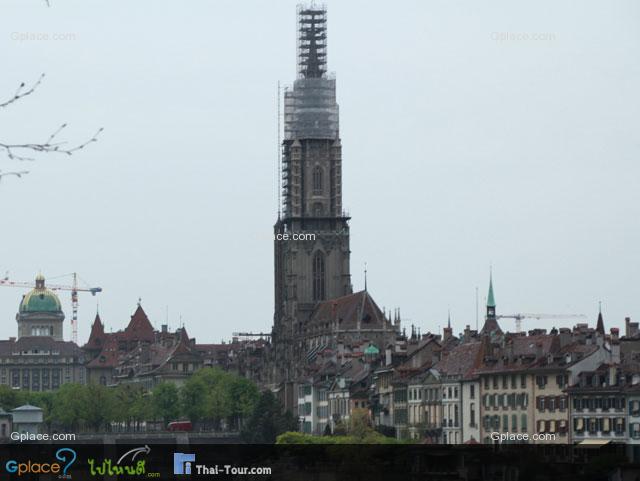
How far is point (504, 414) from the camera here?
531ft

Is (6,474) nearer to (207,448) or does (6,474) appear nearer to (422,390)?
(207,448)

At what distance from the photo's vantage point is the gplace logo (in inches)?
5148

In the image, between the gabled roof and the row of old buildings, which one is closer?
the row of old buildings

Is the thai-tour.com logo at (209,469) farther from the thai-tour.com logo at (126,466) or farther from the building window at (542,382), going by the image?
the building window at (542,382)

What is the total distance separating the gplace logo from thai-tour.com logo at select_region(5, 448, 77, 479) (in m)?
5.92

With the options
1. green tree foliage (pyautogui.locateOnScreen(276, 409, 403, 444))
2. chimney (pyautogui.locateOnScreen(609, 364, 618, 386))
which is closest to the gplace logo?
green tree foliage (pyautogui.locateOnScreen(276, 409, 403, 444))

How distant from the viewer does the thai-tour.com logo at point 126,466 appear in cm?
12262

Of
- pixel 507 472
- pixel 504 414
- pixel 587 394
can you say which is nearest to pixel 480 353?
pixel 504 414

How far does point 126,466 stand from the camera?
129 m

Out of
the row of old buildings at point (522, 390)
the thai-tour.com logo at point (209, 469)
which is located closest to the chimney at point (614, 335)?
the row of old buildings at point (522, 390)

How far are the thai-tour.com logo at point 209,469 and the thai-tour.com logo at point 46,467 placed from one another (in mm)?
6789

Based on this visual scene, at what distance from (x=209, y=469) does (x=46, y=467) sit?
19.3 meters

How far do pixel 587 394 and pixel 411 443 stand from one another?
448 inches

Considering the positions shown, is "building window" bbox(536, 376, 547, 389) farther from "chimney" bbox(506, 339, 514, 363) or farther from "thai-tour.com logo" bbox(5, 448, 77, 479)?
"thai-tour.com logo" bbox(5, 448, 77, 479)
